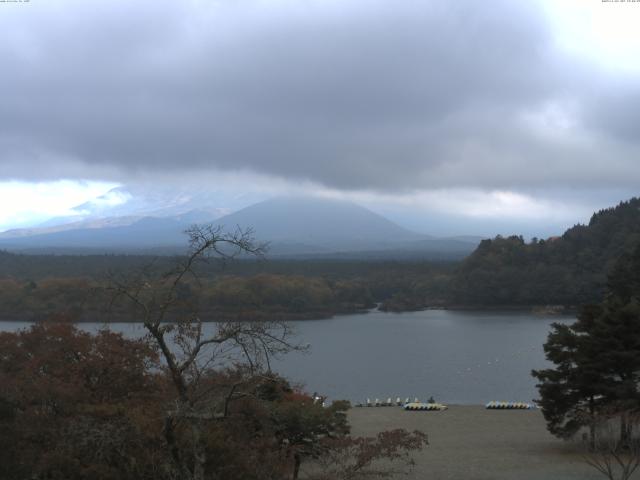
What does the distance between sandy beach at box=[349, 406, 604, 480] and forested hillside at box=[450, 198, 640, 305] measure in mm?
36752

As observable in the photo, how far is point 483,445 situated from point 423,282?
4894cm

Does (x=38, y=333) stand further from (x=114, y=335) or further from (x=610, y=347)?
(x=610, y=347)

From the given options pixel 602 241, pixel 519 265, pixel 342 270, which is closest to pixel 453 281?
pixel 519 265

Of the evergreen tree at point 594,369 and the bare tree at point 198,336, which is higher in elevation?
the bare tree at point 198,336

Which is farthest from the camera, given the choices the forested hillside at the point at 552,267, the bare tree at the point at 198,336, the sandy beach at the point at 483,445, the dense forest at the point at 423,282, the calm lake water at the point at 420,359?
the forested hillside at the point at 552,267

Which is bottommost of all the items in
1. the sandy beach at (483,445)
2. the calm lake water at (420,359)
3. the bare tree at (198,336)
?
the calm lake water at (420,359)

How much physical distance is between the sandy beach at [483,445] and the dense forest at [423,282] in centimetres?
2707

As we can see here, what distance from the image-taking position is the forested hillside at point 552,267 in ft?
173

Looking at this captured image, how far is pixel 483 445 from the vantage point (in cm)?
1261

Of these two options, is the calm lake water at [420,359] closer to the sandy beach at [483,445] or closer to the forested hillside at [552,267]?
the sandy beach at [483,445]

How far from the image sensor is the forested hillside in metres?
52.7

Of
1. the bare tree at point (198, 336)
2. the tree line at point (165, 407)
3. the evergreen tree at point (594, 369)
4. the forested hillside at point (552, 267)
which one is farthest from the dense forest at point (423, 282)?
the bare tree at point (198, 336)

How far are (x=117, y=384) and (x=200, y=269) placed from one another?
2.97 metres

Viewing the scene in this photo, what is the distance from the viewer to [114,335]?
31.1ft
